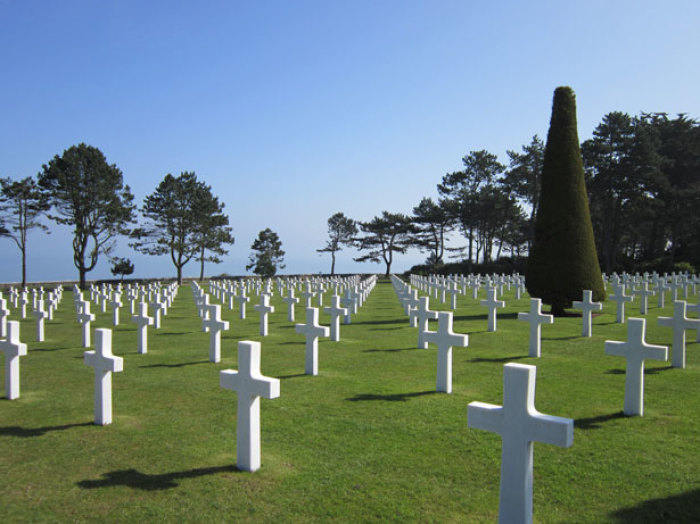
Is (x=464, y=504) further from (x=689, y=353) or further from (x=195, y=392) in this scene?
(x=689, y=353)

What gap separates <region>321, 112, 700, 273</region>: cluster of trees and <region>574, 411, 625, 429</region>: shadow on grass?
3234 cm

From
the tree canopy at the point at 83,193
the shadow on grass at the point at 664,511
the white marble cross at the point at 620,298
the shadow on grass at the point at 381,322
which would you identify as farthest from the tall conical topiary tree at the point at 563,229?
the tree canopy at the point at 83,193

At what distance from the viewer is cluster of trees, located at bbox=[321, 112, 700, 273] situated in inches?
1442

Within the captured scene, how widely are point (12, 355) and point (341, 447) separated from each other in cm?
439

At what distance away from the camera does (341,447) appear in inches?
182

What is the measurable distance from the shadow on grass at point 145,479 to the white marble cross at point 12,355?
10.00ft

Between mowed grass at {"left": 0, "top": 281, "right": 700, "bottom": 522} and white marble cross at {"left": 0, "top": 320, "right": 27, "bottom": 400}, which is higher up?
white marble cross at {"left": 0, "top": 320, "right": 27, "bottom": 400}

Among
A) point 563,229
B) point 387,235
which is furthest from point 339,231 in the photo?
point 563,229

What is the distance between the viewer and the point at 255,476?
4.00 metres

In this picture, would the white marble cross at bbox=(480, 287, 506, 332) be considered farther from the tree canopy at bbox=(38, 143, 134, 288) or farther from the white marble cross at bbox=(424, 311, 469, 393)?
the tree canopy at bbox=(38, 143, 134, 288)

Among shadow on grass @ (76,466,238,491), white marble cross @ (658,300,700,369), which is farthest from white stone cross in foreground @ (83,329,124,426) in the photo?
white marble cross @ (658,300,700,369)

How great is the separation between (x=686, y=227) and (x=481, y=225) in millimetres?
17703

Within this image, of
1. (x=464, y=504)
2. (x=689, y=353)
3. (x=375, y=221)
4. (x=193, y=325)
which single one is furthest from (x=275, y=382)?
(x=375, y=221)

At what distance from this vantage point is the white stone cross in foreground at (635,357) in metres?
5.48
